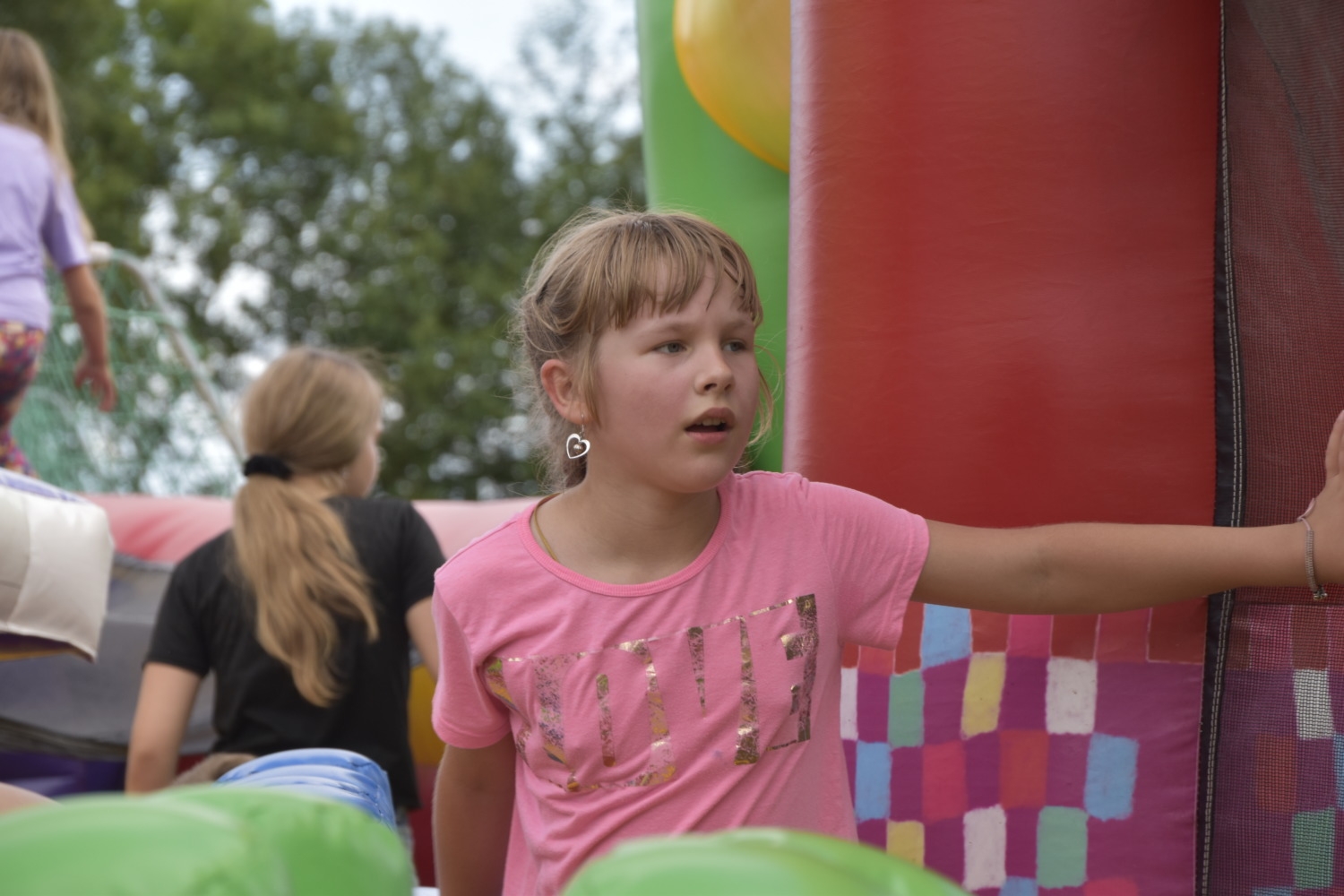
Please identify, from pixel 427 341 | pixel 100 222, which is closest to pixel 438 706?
pixel 427 341

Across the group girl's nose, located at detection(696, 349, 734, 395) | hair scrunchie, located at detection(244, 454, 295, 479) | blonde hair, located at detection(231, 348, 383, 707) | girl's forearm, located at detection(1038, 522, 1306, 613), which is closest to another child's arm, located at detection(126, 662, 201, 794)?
blonde hair, located at detection(231, 348, 383, 707)

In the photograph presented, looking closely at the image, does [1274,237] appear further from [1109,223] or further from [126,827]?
[126,827]

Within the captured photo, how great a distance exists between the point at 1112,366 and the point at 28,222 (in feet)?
8.76

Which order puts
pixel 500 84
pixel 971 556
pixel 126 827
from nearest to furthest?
1. pixel 126 827
2. pixel 971 556
3. pixel 500 84

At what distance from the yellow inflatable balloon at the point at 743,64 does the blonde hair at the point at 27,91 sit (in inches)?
70.1

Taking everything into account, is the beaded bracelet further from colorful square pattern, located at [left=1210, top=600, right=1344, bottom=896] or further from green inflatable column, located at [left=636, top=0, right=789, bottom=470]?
green inflatable column, located at [left=636, top=0, right=789, bottom=470]

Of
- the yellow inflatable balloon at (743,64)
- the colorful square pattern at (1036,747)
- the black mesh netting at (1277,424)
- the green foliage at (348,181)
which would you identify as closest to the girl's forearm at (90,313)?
the yellow inflatable balloon at (743,64)

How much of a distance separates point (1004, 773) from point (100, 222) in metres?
14.8

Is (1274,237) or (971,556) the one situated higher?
(1274,237)

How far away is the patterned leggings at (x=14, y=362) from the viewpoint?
313cm

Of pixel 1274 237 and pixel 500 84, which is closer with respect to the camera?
pixel 1274 237

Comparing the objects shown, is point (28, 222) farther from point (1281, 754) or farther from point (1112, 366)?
point (1281, 754)

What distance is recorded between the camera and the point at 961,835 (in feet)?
5.28

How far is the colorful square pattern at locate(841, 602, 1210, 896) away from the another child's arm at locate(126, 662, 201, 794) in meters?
1.32
